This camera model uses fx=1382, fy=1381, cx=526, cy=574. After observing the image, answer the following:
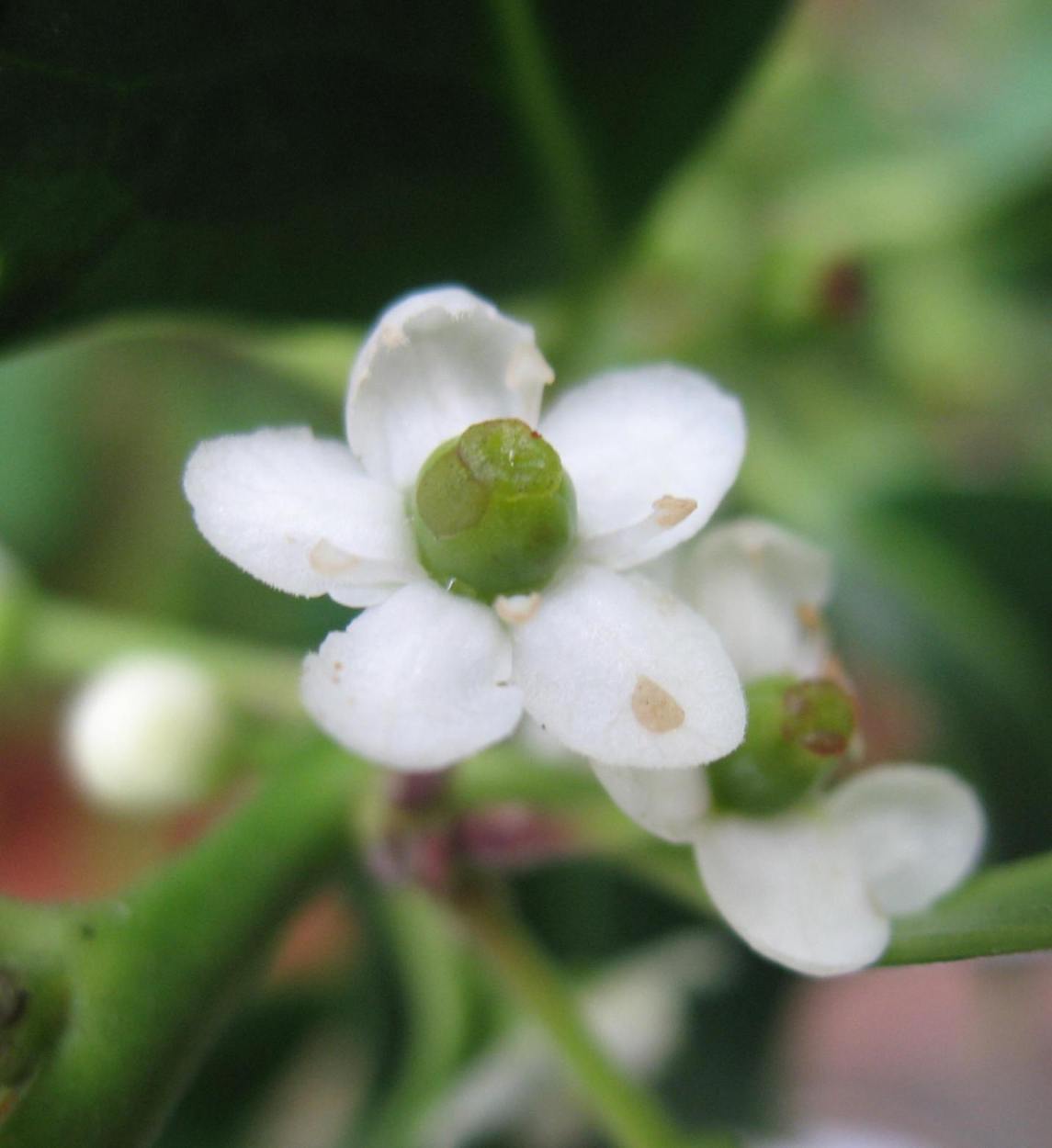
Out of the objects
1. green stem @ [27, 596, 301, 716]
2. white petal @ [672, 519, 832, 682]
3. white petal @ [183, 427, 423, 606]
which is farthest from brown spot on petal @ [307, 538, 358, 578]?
green stem @ [27, 596, 301, 716]

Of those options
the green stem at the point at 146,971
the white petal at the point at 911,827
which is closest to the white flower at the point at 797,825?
the white petal at the point at 911,827

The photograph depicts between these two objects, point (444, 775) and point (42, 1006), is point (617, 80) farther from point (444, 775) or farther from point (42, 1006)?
point (42, 1006)

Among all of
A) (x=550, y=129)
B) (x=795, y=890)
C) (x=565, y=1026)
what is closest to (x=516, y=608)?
(x=795, y=890)

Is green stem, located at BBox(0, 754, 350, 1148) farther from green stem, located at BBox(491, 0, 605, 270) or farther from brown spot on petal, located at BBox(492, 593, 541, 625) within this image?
green stem, located at BBox(491, 0, 605, 270)

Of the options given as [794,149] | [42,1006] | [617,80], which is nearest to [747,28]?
[617,80]

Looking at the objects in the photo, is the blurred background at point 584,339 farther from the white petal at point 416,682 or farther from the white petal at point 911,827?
the white petal at point 911,827

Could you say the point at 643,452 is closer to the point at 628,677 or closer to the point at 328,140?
the point at 628,677

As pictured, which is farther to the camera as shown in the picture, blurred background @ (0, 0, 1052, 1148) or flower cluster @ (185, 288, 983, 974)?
blurred background @ (0, 0, 1052, 1148)
